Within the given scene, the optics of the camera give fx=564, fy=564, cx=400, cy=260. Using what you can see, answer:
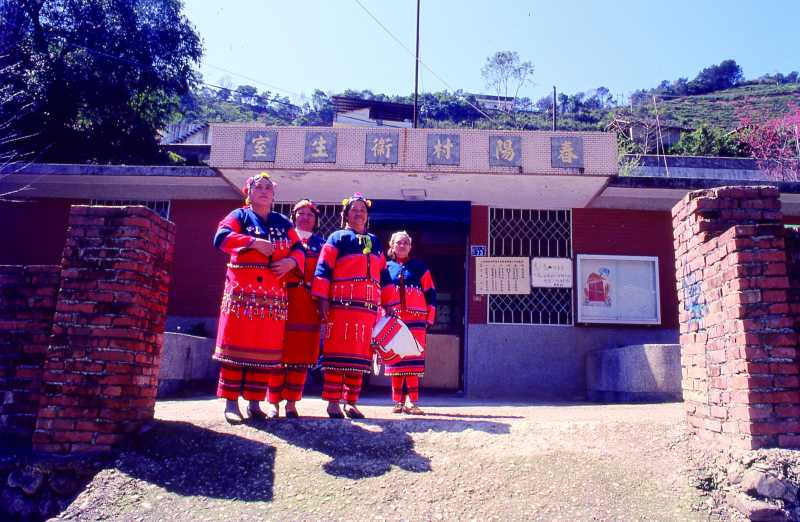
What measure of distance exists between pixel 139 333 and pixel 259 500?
129 cm

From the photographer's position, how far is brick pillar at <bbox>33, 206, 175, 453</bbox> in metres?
3.19

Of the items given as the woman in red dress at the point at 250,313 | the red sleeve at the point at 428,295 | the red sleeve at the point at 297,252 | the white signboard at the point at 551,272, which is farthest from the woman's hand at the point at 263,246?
the white signboard at the point at 551,272

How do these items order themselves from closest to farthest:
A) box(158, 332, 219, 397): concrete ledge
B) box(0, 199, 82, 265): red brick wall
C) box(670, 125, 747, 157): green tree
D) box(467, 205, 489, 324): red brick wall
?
box(158, 332, 219, 397): concrete ledge → box(467, 205, 489, 324): red brick wall → box(0, 199, 82, 265): red brick wall → box(670, 125, 747, 157): green tree

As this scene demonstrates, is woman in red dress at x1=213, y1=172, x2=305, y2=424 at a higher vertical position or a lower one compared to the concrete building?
lower

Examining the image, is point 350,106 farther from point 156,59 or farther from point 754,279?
point 754,279

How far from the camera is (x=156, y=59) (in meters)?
16.1

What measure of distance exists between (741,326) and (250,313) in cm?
277

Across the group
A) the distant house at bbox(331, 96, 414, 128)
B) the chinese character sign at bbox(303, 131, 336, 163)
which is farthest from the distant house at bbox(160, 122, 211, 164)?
the chinese character sign at bbox(303, 131, 336, 163)

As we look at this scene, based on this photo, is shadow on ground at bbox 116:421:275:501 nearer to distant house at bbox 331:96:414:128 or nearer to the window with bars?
the window with bars

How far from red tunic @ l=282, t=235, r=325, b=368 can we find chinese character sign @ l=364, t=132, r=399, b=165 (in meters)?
3.61

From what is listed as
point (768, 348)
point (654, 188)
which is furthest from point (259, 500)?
point (654, 188)

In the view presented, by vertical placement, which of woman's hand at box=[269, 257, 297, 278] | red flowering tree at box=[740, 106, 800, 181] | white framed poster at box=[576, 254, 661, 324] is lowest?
woman's hand at box=[269, 257, 297, 278]

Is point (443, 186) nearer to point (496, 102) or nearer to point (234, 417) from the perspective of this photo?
point (234, 417)

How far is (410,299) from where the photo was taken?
16.2 feet
